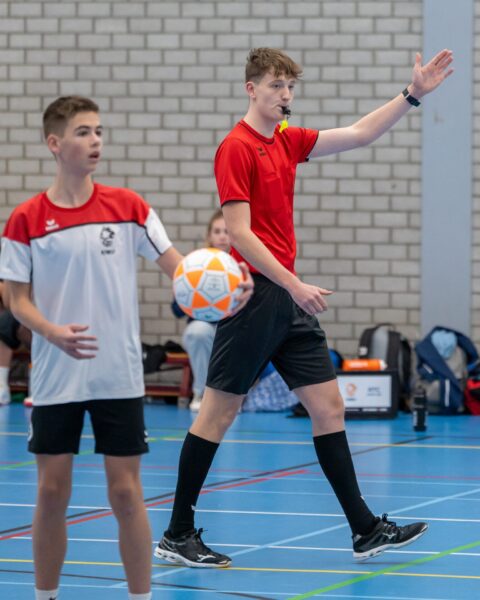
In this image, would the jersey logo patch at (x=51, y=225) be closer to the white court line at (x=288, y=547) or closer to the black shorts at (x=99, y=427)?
the black shorts at (x=99, y=427)

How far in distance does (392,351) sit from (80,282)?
7892mm

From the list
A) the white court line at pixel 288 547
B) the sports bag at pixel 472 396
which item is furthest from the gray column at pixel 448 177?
the white court line at pixel 288 547

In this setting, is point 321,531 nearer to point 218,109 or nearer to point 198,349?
point 198,349

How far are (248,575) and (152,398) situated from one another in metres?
7.53

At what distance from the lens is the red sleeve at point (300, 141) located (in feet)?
17.7

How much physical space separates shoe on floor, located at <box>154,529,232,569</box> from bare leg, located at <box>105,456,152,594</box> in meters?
1.11

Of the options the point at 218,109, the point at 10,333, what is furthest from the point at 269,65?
the point at 218,109

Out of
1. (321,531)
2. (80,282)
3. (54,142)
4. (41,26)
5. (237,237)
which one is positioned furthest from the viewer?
(41,26)

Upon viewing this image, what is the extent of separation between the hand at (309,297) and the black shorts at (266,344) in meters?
0.33

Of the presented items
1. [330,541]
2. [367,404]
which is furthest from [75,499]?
[367,404]

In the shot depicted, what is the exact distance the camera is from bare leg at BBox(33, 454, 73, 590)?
4.02 meters

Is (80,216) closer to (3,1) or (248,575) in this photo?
(248,575)

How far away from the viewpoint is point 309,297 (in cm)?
482

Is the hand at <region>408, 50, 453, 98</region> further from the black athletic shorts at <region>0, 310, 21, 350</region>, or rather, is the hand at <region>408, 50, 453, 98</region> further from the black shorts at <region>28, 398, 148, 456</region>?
the black athletic shorts at <region>0, 310, 21, 350</region>
